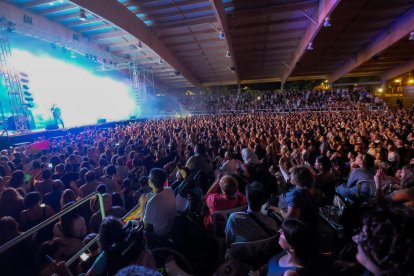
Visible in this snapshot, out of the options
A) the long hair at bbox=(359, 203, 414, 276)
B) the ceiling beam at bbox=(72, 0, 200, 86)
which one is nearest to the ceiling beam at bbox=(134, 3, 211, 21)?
the ceiling beam at bbox=(72, 0, 200, 86)

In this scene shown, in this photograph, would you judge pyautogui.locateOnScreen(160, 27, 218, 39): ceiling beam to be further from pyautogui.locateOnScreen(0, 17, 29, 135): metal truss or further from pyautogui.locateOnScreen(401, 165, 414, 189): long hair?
pyautogui.locateOnScreen(401, 165, 414, 189): long hair

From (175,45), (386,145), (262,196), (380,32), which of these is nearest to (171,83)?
(175,45)

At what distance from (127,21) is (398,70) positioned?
27085 mm

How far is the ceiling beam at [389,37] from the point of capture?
14.4 m

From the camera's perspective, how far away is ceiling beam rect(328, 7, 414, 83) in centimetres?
1439

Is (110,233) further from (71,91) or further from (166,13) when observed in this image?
(71,91)

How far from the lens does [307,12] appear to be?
15.1 meters

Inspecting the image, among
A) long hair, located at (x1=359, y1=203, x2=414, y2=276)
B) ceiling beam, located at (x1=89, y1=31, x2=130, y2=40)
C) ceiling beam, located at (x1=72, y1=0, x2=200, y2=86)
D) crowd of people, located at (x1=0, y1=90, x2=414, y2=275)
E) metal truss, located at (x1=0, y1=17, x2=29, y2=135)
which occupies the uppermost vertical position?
ceiling beam, located at (x1=89, y1=31, x2=130, y2=40)

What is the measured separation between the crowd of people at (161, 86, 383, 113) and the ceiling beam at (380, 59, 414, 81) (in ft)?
10.2

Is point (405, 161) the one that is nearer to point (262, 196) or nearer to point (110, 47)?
point (262, 196)

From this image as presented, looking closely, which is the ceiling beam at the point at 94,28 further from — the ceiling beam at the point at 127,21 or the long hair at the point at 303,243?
the long hair at the point at 303,243

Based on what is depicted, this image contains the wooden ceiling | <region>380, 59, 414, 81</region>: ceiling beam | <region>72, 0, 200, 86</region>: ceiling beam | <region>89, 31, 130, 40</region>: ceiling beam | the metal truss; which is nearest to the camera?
the metal truss

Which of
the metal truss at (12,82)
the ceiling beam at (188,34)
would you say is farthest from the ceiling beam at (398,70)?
the metal truss at (12,82)

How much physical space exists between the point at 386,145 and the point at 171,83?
92.0ft
